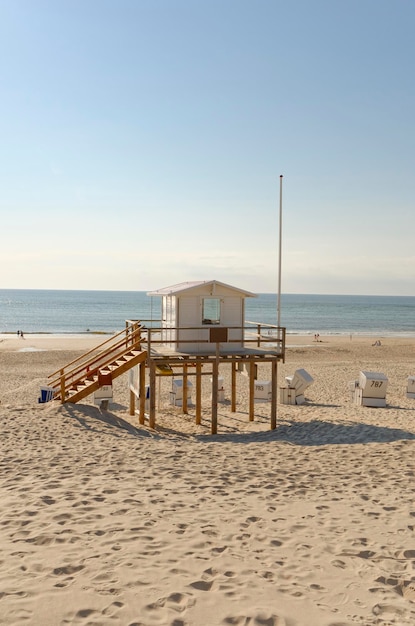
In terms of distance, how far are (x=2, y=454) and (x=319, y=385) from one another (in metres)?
17.6

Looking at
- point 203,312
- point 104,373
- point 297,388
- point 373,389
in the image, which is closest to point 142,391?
point 104,373

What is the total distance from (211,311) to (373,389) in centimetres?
712

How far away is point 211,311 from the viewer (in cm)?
1755

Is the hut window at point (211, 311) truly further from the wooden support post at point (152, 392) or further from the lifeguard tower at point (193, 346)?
the wooden support post at point (152, 392)

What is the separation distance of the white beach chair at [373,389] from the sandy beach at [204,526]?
436cm

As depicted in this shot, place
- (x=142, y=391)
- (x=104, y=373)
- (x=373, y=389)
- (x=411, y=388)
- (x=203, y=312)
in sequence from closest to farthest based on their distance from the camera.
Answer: (x=104, y=373) < (x=142, y=391) < (x=203, y=312) < (x=373, y=389) < (x=411, y=388)

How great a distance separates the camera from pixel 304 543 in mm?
7098

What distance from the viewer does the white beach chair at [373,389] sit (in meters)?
19.7

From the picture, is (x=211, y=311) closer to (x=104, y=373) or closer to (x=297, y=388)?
(x=104, y=373)

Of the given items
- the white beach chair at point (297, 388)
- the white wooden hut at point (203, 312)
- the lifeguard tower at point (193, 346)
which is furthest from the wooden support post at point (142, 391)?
the white beach chair at point (297, 388)

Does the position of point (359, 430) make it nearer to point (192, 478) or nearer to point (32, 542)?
point (192, 478)

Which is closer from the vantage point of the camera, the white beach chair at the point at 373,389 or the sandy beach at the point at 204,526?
the sandy beach at the point at 204,526

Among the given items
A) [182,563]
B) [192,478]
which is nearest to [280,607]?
[182,563]

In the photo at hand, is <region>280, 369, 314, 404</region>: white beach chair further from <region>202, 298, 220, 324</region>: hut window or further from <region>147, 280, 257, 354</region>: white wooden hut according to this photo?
<region>202, 298, 220, 324</region>: hut window
